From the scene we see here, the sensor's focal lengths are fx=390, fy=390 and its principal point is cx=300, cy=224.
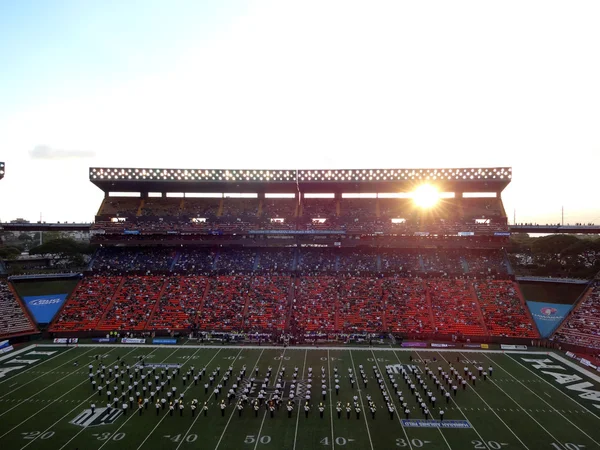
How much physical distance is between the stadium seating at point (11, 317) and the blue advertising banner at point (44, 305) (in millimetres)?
841

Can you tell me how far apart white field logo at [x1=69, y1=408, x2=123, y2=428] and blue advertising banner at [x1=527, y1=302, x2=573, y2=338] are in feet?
120

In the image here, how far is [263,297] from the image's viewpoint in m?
43.3

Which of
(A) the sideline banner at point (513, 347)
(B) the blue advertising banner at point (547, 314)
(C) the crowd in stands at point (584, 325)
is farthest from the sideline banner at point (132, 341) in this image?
(C) the crowd in stands at point (584, 325)

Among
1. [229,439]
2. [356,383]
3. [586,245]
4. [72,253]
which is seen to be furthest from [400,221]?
[72,253]

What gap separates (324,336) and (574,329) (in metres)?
23.1

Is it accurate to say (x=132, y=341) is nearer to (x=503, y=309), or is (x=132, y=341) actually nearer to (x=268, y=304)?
Answer: (x=268, y=304)

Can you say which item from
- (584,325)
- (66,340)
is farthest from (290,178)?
(584,325)

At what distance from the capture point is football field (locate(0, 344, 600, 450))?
61.4 ft

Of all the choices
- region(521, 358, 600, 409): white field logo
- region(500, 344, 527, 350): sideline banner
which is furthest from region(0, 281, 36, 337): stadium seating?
region(521, 358, 600, 409): white field logo

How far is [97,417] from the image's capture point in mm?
21000

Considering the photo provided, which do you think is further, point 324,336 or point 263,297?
point 263,297

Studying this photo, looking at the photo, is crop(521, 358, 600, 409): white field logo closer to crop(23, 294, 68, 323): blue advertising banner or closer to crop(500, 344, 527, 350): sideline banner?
crop(500, 344, 527, 350): sideline banner

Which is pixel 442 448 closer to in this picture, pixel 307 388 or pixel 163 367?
pixel 307 388

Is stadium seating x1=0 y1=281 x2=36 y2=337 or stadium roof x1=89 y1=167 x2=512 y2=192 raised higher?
stadium roof x1=89 y1=167 x2=512 y2=192
